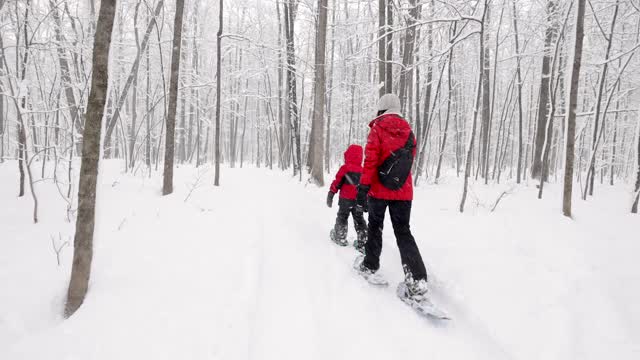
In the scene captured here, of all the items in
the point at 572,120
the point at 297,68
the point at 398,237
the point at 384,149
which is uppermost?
the point at 297,68

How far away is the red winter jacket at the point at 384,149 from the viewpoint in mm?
3350

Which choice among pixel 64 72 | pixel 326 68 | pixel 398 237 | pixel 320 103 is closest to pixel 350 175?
pixel 398 237

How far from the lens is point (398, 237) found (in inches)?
134

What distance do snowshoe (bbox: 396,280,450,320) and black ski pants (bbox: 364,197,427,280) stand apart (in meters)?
0.09

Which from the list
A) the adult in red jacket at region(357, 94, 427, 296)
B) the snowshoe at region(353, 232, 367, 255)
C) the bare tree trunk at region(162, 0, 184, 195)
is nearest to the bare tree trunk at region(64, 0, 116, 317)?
the adult in red jacket at region(357, 94, 427, 296)

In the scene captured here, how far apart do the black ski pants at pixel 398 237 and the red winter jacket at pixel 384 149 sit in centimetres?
10

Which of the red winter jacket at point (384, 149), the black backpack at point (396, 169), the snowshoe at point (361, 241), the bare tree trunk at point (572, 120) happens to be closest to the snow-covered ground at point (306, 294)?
the snowshoe at point (361, 241)

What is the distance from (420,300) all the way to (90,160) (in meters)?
3.39

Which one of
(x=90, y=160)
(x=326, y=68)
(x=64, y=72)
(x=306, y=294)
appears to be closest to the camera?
(x=90, y=160)

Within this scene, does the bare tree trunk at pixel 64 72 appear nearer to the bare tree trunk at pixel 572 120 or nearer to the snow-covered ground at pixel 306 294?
the snow-covered ground at pixel 306 294

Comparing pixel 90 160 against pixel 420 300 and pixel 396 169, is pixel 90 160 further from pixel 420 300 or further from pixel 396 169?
pixel 420 300

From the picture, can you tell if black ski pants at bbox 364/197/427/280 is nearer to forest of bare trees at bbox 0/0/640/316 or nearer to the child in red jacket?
the child in red jacket

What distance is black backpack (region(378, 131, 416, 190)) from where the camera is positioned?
131 inches

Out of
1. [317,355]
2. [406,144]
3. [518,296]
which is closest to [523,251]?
[518,296]
